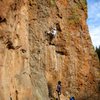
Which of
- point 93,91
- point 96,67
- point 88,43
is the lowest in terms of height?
point 93,91

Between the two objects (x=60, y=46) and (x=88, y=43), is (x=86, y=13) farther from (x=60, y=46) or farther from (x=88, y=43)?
(x=60, y=46)

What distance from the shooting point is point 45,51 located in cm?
2850

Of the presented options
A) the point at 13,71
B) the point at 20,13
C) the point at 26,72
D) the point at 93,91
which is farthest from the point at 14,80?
the point at 93,91

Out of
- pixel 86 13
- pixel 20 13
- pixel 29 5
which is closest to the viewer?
pixel 20 13

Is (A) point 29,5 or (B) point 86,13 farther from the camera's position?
(B) point 86,13

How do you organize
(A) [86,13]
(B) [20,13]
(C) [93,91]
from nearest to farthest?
1. (B) [20,13]
2. (C) [93,91]
3. (A) [86,13]

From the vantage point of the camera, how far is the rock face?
20938mm

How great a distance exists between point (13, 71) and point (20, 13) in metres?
4.23

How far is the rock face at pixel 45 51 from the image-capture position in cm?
2094

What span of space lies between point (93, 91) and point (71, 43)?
15.1 feet

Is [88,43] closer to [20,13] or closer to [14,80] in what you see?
[20,13]

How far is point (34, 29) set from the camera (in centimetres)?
2795

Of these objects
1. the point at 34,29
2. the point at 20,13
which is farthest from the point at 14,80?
the point at 34,29

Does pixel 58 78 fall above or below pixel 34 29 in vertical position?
below
